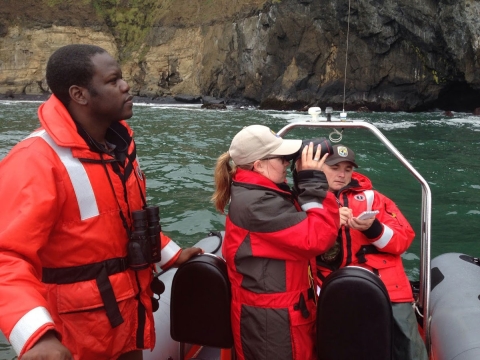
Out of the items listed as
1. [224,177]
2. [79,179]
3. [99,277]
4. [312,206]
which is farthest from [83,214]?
[312,206]

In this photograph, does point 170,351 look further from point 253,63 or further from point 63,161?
point 253,63

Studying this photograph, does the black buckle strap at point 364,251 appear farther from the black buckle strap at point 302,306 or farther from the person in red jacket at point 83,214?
the person in red jacket at point 83,214

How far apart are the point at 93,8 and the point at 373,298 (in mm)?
65959

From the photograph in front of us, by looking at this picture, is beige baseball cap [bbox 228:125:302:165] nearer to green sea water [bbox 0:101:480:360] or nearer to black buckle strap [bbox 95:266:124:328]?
black buckle strap [bbox 95:266:124:328]

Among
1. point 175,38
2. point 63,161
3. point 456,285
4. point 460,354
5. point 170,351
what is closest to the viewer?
point 63,161

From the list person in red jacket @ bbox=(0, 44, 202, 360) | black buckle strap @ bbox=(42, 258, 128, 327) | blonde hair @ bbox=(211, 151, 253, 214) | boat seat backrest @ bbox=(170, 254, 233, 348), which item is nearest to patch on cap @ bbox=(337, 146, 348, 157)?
blonde hair @ bbox=(211, 151, 253, 214)

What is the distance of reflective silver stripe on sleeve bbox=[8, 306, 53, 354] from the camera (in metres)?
1.45

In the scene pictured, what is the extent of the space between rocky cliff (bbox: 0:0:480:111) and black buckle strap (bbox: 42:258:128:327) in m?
26.3

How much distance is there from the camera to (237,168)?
95.0 inches

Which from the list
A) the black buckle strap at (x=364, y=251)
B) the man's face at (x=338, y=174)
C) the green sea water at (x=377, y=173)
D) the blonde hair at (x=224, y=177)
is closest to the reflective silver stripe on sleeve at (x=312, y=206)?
the blonde hair at (x=224, y=177)

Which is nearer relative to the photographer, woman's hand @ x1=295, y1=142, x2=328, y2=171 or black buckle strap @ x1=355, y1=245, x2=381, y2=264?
woman's hand @ x1=295, y1=142, x2=328, y2=171

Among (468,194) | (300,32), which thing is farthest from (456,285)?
(300,32)

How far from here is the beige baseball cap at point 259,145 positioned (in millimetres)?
2256

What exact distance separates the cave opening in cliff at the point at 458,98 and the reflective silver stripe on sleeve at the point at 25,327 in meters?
34.5
